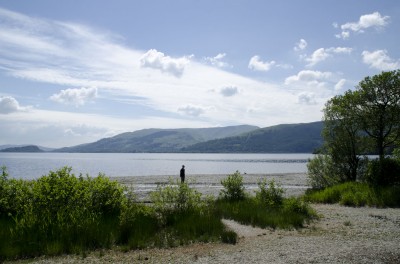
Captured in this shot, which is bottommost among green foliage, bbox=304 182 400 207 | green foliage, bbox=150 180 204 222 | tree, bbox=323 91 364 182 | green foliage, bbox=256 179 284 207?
green foliage, bbox=304 182 400 207

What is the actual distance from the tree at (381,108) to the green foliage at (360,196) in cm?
398

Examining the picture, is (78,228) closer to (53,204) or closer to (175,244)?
(53,204)

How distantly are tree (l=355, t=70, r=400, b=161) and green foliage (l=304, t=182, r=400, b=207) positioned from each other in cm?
398

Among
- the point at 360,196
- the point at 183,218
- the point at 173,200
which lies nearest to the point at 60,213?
the point at 173,200

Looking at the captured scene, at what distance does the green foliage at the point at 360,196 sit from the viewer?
23047 millimetres

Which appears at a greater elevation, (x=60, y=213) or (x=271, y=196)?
(x=60, y=213)

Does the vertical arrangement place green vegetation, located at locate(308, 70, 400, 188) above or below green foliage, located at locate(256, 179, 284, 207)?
above

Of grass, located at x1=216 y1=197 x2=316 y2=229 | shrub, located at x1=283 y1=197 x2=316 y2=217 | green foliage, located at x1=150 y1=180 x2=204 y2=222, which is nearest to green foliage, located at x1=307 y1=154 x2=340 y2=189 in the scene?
grass, located at x1=216 y1=197 x2=316 y2=229

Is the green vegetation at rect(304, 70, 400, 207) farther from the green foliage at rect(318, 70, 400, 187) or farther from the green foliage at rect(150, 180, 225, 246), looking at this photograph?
the green foliage at rect(150, 180, 225, 246)

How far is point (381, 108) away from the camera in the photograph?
28359 mm

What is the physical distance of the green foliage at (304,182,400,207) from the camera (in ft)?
→ 75.6

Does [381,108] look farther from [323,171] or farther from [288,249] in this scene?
[288,249]

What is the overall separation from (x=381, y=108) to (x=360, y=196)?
28.6 feet

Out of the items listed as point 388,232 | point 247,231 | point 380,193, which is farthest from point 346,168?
point 247,231
